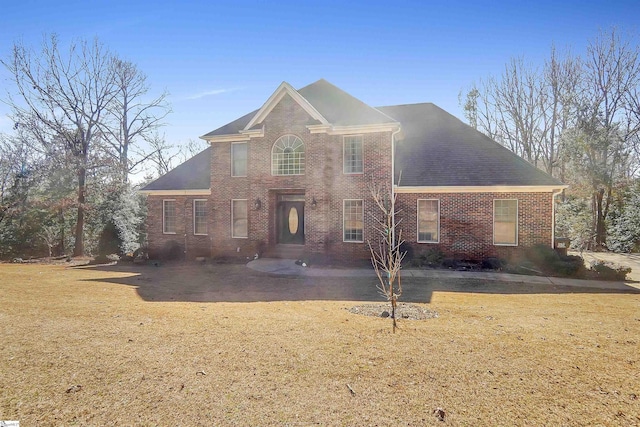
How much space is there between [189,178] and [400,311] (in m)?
16.6

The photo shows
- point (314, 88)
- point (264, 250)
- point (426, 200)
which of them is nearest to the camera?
point (426, 200)

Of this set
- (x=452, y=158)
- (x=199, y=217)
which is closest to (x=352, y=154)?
(x=452, y=158)

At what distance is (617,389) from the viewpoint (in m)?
4.12

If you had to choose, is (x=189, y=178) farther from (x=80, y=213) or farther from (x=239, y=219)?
(x=80, y=213)

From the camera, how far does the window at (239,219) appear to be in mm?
18344

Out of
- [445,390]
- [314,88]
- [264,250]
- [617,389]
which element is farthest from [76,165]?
[617,389]

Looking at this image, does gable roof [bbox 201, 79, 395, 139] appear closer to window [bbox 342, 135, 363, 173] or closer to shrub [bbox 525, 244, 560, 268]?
window [bbox 342, 135, 363, 173]

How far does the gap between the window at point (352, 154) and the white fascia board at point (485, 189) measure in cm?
217

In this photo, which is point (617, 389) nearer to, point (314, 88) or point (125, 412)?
point (125, 412)

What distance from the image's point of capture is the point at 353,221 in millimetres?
16609

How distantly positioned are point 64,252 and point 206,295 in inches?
786

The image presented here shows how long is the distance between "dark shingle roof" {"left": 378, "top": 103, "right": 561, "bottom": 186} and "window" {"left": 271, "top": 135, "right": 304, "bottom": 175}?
15.5ft

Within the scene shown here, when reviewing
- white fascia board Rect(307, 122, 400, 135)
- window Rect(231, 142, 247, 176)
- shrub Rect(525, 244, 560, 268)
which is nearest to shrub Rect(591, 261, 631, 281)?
shrub Rect(525, 244, 560, 268)

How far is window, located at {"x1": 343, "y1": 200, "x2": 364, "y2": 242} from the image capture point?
1655cm
